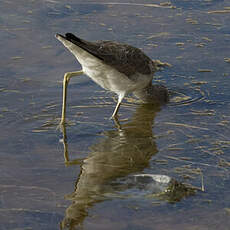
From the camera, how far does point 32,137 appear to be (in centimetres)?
624

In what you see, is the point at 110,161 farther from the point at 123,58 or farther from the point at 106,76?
the point at 123,58

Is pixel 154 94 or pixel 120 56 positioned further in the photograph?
pixel 154 94

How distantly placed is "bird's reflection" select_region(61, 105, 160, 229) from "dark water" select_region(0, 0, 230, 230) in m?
0.01

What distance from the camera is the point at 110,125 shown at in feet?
22.0

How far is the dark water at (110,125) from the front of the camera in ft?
15.7

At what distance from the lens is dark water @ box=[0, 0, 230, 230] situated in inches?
189

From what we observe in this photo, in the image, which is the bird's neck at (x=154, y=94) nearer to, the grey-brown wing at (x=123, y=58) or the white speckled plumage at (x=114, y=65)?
the white speckled plumage at (x=114, y=65)

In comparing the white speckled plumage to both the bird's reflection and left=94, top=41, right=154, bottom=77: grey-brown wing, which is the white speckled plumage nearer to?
left=94, top=41, right=154, bottom=77: grey-brown wing

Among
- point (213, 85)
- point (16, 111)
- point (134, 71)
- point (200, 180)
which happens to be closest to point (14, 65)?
point (16, 111)

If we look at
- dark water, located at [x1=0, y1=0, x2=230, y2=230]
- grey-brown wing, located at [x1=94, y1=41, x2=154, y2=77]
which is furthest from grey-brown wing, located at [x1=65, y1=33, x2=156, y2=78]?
dark water, located at [x1=0, y1=0, x2=230, y2=230]

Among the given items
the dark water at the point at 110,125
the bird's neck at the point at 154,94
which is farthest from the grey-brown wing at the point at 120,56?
the dark water at the point at 110,125

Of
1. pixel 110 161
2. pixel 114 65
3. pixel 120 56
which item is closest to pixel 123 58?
pixel 120 56

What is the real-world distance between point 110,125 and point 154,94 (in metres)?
0.94

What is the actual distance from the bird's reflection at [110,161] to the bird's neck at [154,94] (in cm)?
23
